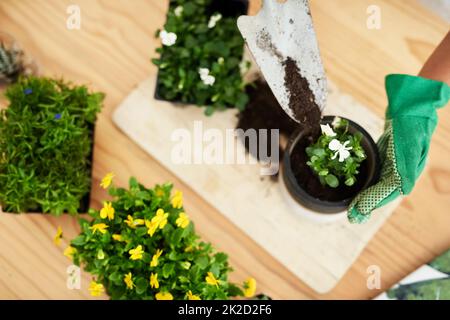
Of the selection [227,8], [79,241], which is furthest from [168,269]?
[227,8]

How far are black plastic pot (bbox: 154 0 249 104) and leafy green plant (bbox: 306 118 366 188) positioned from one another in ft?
0.93

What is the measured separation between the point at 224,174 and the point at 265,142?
94mm

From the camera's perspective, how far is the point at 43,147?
0.78 meters

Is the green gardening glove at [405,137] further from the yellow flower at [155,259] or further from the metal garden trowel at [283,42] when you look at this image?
the yellow flower at [155,259]

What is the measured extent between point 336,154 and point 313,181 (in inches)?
5.1

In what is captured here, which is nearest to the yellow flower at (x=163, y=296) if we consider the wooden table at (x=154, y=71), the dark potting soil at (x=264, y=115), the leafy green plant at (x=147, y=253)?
the leafy green plant at (x=147, y=253)

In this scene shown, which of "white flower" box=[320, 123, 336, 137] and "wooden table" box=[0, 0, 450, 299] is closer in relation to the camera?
"white flower" box=[320, 123, 336, 137]

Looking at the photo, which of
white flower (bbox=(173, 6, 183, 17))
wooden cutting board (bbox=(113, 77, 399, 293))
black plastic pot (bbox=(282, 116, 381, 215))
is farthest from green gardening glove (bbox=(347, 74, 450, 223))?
white flower (bbox=(173, 6, 183, 17))

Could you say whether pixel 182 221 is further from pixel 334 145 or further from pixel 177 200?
pixel 334 145

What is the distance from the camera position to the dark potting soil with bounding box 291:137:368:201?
0.74m

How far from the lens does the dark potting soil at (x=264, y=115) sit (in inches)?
34.2

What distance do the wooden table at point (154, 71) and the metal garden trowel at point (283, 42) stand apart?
24 cm

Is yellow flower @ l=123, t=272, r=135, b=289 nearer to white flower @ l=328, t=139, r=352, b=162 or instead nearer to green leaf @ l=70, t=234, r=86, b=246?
green leaf @ l=70, t=234, r=86, b=246
